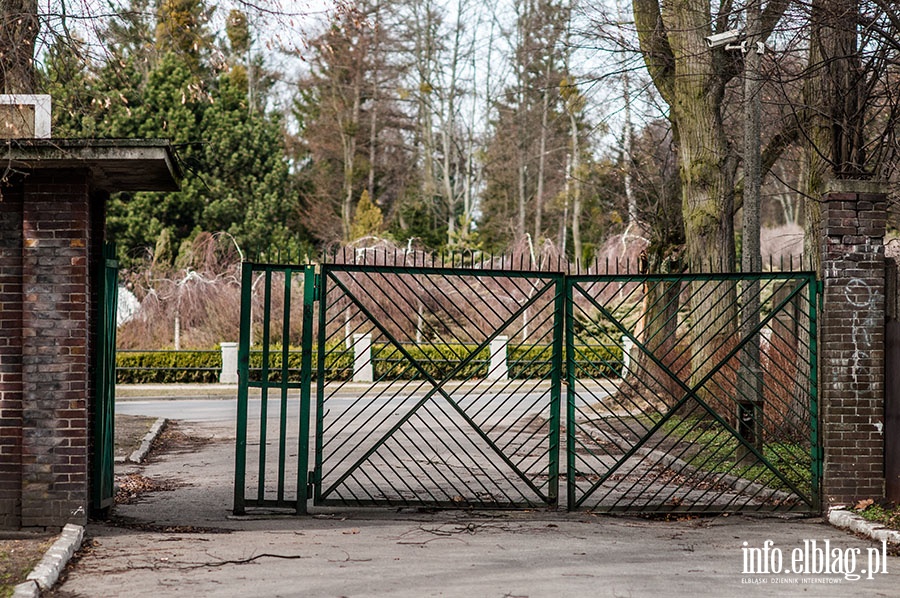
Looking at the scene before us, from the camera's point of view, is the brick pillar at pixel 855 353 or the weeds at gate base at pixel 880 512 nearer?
the weeds at gate base at pixel 880 512

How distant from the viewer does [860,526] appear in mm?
9125

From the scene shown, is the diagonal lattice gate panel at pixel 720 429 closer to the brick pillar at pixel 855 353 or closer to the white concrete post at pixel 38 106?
the brick pillar at pixel 855 353

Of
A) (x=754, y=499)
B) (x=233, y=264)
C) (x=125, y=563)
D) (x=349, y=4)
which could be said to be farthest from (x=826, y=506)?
(x=233, y=264)

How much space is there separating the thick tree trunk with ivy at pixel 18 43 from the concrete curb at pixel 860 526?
8599mm

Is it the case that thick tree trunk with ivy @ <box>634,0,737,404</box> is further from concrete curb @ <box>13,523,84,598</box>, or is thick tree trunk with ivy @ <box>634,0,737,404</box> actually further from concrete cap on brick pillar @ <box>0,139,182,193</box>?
concrete curb @ <box>13,523,84,598</box>

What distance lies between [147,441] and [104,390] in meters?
6.85

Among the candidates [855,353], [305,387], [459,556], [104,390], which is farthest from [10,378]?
[855,353]

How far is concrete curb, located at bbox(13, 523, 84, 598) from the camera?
21.4ft

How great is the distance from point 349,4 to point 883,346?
6466 mm

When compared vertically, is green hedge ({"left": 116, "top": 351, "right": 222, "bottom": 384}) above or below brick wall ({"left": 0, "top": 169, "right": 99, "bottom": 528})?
below

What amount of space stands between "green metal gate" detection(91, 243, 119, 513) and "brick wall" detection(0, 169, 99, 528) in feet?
2.18

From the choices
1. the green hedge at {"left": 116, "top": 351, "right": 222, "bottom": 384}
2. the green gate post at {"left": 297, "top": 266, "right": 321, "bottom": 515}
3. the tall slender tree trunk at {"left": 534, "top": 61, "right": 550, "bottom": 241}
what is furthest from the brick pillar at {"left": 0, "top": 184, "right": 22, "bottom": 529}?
the tall slender tree trunk at {"left": 534, "top": 61, "right": 550, "bottom": 241}

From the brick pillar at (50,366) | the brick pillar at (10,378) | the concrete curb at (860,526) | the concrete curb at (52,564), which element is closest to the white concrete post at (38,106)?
the brick pillar at (50,366)

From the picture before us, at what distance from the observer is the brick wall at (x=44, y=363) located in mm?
8680
